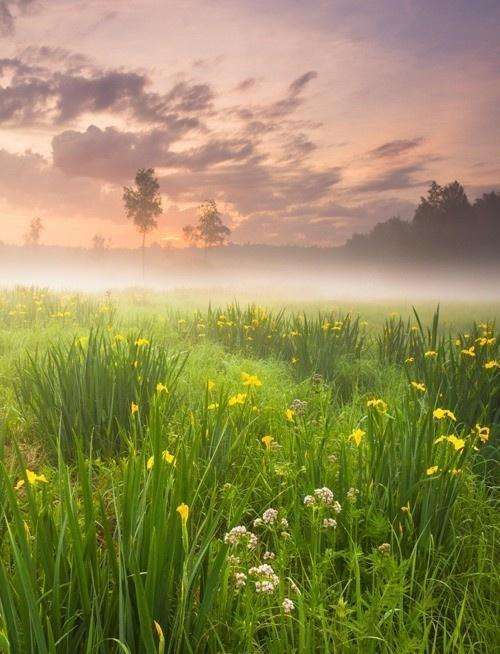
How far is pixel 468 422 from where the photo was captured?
12.6ft

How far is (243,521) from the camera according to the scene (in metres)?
2.65

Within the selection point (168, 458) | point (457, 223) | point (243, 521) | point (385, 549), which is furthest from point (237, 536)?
point (457, 223)

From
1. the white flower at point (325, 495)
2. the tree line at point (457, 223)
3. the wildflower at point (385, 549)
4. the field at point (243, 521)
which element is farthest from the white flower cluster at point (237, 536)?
the tree line at point (457, 223)

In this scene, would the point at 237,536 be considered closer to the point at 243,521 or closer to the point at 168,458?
the point at 168,458

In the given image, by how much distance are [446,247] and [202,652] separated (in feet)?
159

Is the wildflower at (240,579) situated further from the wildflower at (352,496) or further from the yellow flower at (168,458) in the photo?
the wildflower at (352,496)

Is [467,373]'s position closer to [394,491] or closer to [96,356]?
[394,491]

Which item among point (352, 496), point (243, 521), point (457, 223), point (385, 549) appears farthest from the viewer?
point (457, 223)

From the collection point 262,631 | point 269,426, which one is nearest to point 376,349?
point 269,426

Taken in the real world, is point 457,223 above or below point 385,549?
above

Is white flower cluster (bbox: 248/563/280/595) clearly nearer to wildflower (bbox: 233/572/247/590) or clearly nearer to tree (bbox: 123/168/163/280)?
wildflower (bbox: 233/572/247/590)

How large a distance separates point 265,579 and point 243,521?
1.03 m

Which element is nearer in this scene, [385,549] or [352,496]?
[385,549]

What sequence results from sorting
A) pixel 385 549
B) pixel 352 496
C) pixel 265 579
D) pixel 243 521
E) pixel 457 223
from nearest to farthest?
pixel 265 579
pixel 385 549
pixel 352 496
pixel 243 521
pixel 457 223
